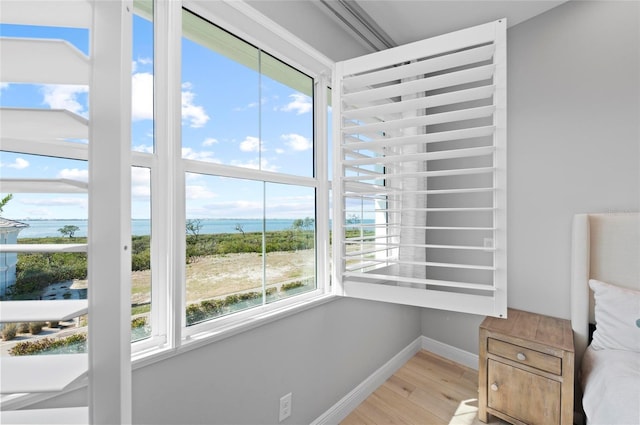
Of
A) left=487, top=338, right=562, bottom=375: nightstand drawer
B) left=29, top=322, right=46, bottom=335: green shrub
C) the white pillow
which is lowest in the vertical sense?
left=487, top=338, right=562, bottom=375: nightstand drawer

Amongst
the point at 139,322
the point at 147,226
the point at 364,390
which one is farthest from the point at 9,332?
the point at 364,390

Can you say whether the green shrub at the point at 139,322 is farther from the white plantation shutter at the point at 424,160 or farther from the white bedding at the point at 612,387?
the white bedding at the point at 612,387

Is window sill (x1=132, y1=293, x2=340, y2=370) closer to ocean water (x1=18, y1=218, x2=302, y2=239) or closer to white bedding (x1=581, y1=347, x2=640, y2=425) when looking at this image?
ocean water (x1=18, y1=218, x2=302, y2=239)

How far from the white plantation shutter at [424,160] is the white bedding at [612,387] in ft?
1.85

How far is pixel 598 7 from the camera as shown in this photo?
6.23 feet

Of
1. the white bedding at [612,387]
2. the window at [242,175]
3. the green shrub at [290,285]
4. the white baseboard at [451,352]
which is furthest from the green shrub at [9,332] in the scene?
the white baseboard at [451,352]

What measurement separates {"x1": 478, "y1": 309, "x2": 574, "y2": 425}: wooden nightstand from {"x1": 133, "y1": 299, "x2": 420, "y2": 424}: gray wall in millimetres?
722

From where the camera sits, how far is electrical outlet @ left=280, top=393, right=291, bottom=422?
1.54 meters

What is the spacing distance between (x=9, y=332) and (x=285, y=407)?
119 cm

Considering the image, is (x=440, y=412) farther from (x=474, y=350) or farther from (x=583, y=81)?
(x=583, y=81)

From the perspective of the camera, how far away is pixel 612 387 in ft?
4.43

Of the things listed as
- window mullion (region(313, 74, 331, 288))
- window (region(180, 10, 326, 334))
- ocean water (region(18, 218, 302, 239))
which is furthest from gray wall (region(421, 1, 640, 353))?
ocean water (region(18, 218, 302, 239))

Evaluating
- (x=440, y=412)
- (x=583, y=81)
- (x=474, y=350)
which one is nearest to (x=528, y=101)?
(x=583, y=81)

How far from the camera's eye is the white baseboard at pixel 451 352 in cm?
250
